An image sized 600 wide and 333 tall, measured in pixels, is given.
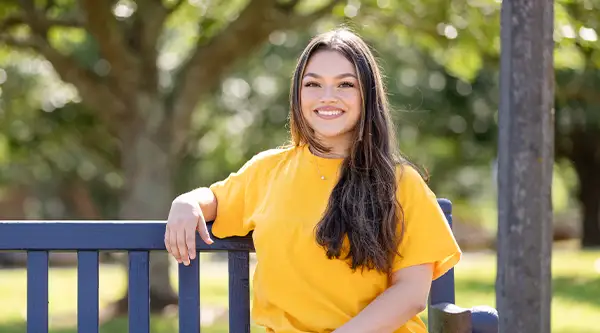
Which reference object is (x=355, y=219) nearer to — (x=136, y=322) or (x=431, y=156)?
(x=136, y=322)

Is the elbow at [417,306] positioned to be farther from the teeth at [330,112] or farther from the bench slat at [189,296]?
the bench slat at [189,296]

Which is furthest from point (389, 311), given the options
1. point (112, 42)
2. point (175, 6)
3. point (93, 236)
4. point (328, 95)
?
point (175, 6)

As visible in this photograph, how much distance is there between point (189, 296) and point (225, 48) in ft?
24.0

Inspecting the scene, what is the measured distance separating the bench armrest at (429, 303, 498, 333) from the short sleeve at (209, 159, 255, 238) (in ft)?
2.02

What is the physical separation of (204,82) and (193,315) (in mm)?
7619

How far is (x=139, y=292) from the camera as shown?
304 centimetres

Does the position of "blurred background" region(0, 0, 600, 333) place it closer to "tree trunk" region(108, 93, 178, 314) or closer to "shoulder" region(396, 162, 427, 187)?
"tree trunk" region(108, 93, 178, 314)

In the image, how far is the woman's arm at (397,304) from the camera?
262cm

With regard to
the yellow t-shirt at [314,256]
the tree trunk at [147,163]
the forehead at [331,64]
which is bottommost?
the yellow t-shirt at [314,256]

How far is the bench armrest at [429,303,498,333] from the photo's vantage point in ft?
9.32

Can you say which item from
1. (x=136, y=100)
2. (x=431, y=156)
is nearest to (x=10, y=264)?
(x=431, y=156)

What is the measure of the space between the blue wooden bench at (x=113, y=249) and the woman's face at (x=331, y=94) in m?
0.45

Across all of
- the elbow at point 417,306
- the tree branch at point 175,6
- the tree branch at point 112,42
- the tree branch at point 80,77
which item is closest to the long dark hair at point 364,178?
the elbow at point 417,306

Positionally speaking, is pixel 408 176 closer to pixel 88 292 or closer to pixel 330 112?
pixel 330 112
